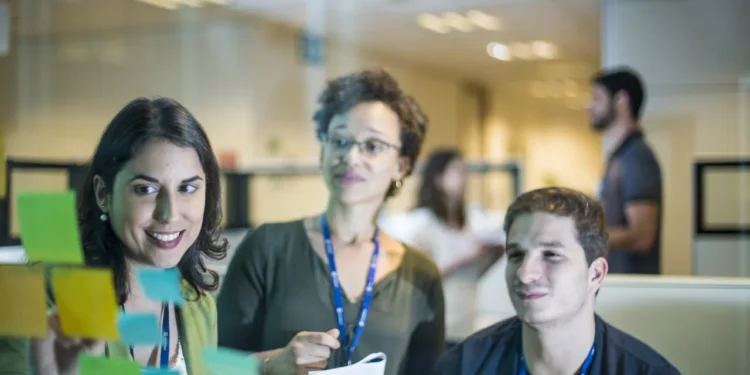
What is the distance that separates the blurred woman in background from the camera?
132 cm

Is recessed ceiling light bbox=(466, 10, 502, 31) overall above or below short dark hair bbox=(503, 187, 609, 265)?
above

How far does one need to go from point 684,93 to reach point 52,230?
1.76 metres

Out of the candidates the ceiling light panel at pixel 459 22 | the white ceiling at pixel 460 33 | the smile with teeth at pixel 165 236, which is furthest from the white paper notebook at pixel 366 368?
the ceiling light panel at pixel 459 22

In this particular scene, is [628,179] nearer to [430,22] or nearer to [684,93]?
[430,22]

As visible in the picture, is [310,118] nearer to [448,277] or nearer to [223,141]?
[223,141]

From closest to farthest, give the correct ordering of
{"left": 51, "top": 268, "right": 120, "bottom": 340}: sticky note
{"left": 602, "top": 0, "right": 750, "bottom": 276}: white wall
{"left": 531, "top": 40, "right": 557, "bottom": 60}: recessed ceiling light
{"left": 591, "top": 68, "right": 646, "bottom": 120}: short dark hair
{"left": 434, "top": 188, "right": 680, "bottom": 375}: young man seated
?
{"left": 51, "top": 268, "right": 120, "bottom": 340}: sticky note
{"left": 434, "top": 188, "right": 680, "bottom": 375}: young man seated
{"left": 602, "top": 0, "right": 750, "bottom": 276}: white wall
{"left": 591, "top": 68, "right": 646, "bottom": 120}: short dark hair
{"left": 531, "top": 40, "right": 557, "bottom": 60}: recessed ceiling light

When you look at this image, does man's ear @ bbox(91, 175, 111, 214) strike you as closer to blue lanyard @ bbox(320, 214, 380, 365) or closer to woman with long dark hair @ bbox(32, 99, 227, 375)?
woman with long dark hair @ bbox(32, 99, 227, 375)

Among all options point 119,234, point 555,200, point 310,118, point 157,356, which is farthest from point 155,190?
point 555,200

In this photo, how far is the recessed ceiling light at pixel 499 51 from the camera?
1.80 m

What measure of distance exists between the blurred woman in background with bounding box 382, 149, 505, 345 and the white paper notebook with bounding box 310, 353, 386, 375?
189mm

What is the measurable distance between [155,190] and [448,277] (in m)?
0.66

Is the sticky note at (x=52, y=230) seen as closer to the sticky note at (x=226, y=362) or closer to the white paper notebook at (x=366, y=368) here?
the sticky note at (x=226, y=362)

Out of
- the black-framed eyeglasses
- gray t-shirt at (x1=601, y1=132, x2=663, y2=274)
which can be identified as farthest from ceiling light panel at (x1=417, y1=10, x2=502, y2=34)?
the black-framed eyeglasses

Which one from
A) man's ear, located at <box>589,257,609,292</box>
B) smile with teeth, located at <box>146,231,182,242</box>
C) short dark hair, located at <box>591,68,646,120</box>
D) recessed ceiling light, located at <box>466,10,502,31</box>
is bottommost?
man's ear, located at <box>589,257,609,292</box>
